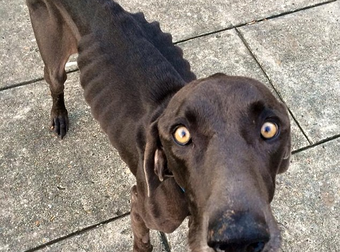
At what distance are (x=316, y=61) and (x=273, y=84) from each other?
63 cm

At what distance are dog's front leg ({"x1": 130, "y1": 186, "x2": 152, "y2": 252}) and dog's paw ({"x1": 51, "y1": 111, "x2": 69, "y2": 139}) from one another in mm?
1216

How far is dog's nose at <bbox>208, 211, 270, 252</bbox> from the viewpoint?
2.02 metres

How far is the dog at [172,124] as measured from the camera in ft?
7.22

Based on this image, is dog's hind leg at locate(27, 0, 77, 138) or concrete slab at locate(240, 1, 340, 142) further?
concrete slab at locate(240, 1, 340, 142)

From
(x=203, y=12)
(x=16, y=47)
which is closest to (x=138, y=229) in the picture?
(x=16, y=47)

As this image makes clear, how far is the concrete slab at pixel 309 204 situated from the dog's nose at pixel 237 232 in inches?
69.6

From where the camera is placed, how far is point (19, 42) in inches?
204

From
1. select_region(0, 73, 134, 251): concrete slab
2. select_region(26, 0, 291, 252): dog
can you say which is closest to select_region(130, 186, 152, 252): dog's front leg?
select_region(26, 0, 291, 252): dog

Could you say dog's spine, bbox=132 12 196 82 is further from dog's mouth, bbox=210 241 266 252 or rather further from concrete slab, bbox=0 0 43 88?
dog's mouth, bbox=210 241 266 252

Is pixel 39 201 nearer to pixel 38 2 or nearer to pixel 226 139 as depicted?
pixel 38 2

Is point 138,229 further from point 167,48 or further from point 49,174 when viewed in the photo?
point 167,48

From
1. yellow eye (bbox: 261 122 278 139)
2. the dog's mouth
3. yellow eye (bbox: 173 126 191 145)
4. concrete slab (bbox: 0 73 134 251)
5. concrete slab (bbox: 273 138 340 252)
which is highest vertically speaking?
yellow eye (bbox: 261 122 278 139)

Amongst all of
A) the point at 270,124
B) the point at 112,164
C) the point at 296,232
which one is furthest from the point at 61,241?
the point at 270,124

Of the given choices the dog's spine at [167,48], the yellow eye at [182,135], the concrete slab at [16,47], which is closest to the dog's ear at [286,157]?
the yellow eye at [182,135]
